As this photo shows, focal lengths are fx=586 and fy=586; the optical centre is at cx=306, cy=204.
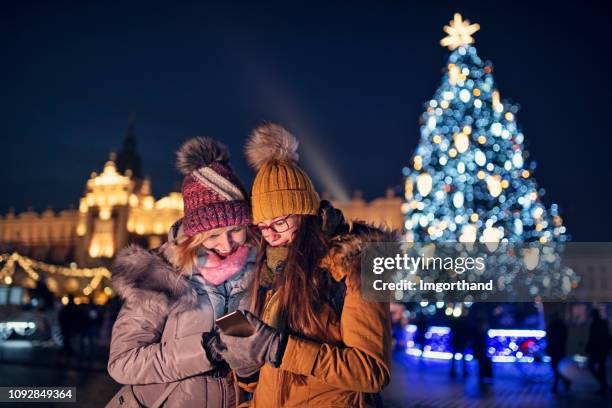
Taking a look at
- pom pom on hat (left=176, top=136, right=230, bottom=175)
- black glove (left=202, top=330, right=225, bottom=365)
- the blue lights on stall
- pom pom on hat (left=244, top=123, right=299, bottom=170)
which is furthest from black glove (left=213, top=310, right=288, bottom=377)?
the blue lights on stall

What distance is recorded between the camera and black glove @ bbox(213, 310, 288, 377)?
2031 millimetres

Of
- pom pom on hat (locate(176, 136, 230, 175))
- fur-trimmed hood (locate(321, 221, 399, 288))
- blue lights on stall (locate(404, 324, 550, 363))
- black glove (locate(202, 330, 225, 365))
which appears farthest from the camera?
blue lights on stall (locate(404, 324, 550, 363))

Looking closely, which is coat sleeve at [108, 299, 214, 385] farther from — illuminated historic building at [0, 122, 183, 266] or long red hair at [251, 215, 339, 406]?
illuminated historic building at [0, 122, 183, 266]

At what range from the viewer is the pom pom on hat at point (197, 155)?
9.55 ft

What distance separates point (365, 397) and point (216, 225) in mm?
1009

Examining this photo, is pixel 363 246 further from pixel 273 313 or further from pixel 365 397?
pixel 365 397

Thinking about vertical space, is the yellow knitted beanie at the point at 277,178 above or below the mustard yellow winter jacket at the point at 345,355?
above

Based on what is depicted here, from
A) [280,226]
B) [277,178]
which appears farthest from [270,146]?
[280,226]

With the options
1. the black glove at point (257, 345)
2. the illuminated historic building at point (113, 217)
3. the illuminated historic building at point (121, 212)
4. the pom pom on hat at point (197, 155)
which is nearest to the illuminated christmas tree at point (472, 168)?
the pom pom on hat at point (197, 155)

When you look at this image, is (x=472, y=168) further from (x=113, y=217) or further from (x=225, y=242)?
(x=113, y=217)

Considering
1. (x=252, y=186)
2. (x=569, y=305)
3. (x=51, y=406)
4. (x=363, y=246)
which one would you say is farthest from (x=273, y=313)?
(x=569, y=305)

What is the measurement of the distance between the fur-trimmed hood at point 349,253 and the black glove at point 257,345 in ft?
1.10

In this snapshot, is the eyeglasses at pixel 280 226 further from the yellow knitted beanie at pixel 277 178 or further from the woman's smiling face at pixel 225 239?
the woman's smiling face at pixel 225 239

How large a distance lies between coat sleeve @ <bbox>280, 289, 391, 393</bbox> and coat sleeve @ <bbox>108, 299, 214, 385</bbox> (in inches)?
19.7
